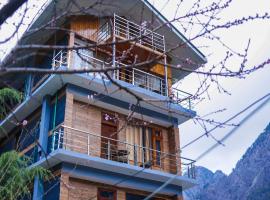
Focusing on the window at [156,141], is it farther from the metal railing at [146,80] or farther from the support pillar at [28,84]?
the support pillar at [28,84]

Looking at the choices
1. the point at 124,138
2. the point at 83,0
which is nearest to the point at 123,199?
the point at 124,138

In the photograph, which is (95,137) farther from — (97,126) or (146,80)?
(146,80)

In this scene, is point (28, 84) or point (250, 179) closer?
point (28, 84)

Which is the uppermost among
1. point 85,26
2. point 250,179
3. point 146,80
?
point 250,179

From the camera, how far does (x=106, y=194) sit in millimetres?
12055

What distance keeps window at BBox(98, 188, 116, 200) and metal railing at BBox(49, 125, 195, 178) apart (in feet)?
3.01

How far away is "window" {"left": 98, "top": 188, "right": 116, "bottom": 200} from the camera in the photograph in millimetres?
11938

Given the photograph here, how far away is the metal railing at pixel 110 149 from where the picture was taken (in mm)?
11719

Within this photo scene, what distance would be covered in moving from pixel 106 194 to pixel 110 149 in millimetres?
1331

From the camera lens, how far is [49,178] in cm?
1157

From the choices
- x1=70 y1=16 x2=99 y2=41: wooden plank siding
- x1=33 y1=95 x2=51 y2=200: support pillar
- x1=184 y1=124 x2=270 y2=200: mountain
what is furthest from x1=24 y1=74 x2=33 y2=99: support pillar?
x1=184 y1=124 x2=270 y2=200: mountain

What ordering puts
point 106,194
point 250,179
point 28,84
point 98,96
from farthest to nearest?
point 250,179, point 28,84, point 98,96, point 106,194

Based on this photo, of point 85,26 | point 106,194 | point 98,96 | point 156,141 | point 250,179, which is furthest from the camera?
point 250,179

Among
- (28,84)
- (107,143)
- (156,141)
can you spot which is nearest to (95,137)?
(107,143)
